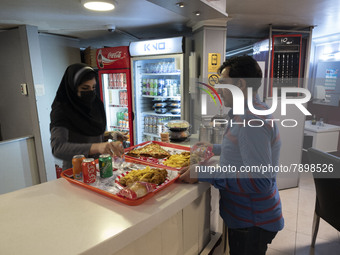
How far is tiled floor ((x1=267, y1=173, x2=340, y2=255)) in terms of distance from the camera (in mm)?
2391

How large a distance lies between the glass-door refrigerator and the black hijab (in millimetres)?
1802

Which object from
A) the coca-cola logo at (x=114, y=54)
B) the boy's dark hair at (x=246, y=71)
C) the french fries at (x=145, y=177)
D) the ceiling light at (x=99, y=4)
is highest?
the ceiling light at (x=99, y=4)

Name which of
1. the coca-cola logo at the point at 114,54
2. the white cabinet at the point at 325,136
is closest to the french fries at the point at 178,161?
the coca-cola logo at the point at 114,54

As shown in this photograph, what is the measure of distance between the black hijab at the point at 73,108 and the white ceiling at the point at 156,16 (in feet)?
2.79

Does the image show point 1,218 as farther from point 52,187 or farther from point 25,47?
point 25,47

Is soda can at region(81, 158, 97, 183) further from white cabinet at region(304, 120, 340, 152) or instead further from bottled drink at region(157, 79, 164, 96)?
white cabinet at region(304, 120, 340, 152)

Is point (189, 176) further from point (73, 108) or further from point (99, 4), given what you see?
point (99, 4)

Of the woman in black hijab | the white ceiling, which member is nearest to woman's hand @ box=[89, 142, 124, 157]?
the woman in black hijab

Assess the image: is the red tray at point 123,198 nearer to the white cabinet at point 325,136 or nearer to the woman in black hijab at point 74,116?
the woman in black hijab at point 74,116

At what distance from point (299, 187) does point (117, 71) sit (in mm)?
3652

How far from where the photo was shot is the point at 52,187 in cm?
140

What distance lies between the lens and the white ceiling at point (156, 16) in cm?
241

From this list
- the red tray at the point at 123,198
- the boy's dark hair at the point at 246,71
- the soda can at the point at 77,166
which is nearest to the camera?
the red tray at the point at 123,198

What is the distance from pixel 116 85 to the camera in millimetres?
4133
